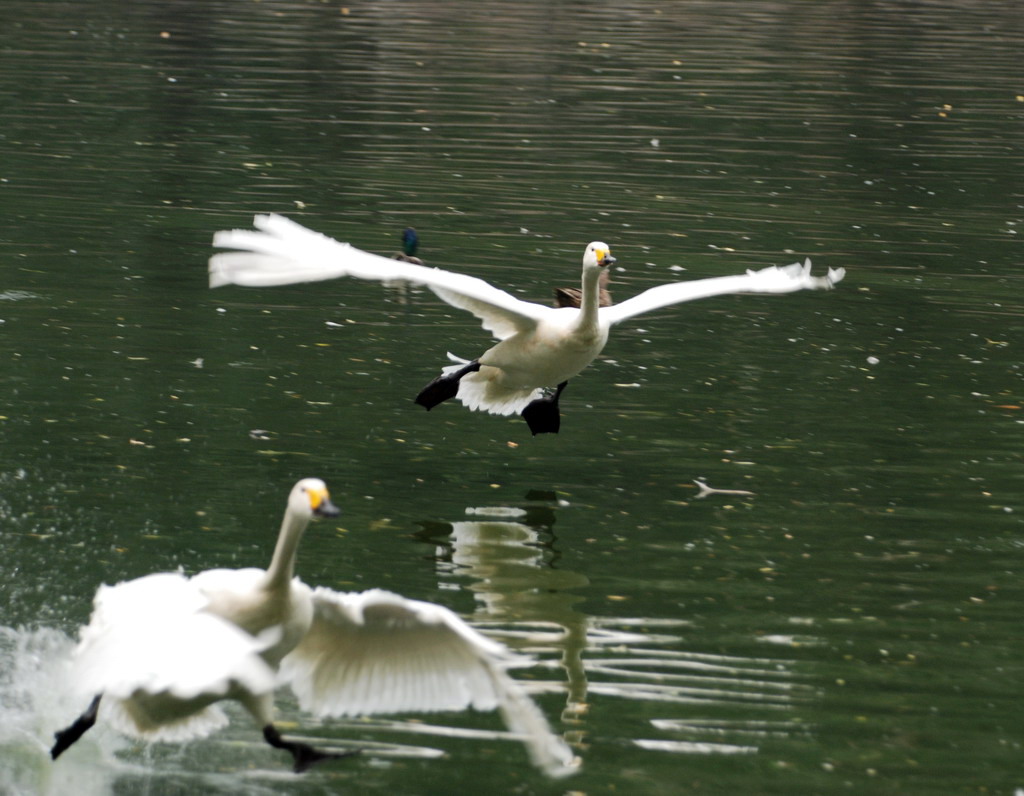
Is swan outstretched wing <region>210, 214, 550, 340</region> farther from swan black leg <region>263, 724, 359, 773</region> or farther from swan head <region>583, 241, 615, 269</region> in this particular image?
swan black leg <region>263, 724, 359, 773</region>

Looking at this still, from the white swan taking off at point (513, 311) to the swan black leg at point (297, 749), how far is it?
9.32ft

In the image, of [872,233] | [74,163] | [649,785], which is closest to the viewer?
[649,785]

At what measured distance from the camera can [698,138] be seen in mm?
20812

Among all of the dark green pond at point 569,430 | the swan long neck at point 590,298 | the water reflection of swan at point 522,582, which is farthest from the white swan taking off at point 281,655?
the swan long neck at point 590,298

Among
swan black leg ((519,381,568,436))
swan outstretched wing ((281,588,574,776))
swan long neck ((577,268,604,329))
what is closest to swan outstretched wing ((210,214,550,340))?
swan long neck ((577,268,604,329))

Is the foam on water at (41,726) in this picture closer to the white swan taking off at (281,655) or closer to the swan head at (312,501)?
the white swan taking off at (281,655)

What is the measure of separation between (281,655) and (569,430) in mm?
4763

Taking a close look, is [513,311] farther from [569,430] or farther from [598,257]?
[569,430]

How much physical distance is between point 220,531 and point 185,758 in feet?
7.46

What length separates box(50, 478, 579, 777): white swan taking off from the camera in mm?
5004

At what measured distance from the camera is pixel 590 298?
9516 millimetres

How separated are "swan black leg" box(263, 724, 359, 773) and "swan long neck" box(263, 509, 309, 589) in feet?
1.72

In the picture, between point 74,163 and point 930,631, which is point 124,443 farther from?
point 74,163

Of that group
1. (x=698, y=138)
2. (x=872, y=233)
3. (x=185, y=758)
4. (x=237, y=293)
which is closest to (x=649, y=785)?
(x=185, y=758)
